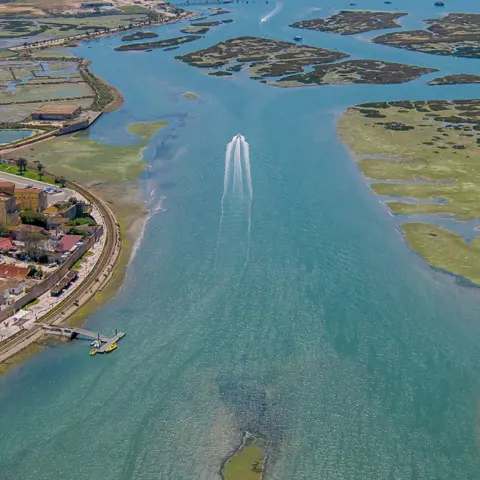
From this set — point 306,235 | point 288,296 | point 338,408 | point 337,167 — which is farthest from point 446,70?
point 338,408

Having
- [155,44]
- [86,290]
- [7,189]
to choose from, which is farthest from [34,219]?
[155,44]

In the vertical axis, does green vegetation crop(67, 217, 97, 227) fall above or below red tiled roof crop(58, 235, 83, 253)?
below

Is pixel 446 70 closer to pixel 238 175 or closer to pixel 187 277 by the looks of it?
pixel 238 175

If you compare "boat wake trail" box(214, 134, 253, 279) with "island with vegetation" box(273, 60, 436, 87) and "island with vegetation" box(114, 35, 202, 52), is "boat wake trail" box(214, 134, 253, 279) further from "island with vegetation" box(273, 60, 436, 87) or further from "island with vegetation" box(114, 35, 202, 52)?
"island with vegetation" box(114, 35, 202, 52)

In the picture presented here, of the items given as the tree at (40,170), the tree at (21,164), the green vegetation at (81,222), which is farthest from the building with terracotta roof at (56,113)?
the green vegetation at (81,222)

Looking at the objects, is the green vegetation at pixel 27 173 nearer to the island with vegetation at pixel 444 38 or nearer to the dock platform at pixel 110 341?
the dock platform at pixel 110 341

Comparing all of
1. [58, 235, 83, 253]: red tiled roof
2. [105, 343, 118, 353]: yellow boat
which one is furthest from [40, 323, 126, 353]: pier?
[58, 235, 83, 253]: red tiled roof
